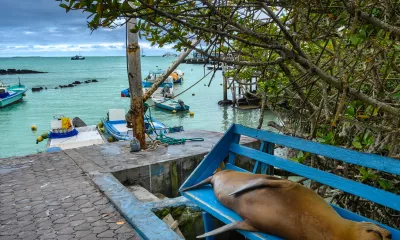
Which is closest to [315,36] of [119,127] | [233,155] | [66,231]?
[233,155]

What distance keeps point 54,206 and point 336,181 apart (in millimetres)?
3866

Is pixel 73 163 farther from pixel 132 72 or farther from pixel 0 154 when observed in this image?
pixel 0 154

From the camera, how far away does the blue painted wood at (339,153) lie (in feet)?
8.88

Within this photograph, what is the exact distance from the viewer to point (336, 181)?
3.08 meters

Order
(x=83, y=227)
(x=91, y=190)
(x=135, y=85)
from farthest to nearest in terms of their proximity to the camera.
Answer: (x=135, y=85)
(x=91, y=190)
(x=83, y=227)

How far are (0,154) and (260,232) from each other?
1922 cm

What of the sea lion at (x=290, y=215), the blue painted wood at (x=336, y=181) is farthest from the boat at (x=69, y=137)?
the sea lion at (x=290, y=215)

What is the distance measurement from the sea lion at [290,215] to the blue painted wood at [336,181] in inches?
9.4

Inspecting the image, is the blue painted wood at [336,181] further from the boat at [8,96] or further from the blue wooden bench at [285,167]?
the boat at [8,96]

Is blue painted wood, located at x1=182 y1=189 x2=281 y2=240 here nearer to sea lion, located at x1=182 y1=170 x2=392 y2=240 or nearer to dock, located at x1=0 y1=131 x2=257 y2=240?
sea lion, located at x1=182 y1=170 x2=392 y2=240

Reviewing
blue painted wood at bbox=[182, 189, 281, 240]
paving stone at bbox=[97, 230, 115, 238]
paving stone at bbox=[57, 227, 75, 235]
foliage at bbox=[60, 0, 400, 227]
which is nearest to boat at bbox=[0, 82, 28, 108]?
paving stone at bbox=[57, 227, 75, 235]

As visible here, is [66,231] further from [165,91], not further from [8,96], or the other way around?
[8,96]

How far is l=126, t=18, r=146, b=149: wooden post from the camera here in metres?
7.93

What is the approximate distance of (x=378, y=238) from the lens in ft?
7.90
